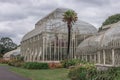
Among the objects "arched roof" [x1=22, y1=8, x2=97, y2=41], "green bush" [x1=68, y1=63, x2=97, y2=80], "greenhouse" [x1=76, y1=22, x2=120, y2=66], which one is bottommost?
"green bush" [x1=68, y1=63, x2=97, y2=80]

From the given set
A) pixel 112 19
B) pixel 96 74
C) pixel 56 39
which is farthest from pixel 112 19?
pixel 96 74

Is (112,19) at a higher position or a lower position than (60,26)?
higher

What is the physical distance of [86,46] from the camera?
4953 cm

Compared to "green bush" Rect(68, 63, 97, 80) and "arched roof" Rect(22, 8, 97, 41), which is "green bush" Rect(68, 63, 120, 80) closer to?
"green bush" Rect(68, 63, 97, 80)

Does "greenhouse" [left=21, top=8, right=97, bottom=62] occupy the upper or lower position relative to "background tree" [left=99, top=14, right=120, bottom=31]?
lower

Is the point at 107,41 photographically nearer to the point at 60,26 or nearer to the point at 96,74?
the point at 96,74

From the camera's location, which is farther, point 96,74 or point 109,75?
point 96,74

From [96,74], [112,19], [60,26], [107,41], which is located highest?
[112,19]

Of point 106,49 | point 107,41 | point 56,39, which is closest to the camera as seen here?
point 106,49

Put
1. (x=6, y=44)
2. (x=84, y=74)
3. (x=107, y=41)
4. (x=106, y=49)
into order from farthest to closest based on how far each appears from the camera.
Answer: (x=6, y=44)
(x=107, y=41)
(x=106, y=49)
(x=84, y=74)

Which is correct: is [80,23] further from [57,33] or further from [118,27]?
[118,27]

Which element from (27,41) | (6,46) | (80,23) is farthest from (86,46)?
(6,46)

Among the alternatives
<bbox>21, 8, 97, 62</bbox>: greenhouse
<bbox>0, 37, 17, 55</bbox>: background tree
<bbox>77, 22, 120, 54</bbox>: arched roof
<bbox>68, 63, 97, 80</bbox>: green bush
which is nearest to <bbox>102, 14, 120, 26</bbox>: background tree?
<bbox>21, 8, 97, 62</bbox>: greenhouse

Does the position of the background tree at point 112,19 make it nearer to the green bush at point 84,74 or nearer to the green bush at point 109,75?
the green bush at point 84,74
